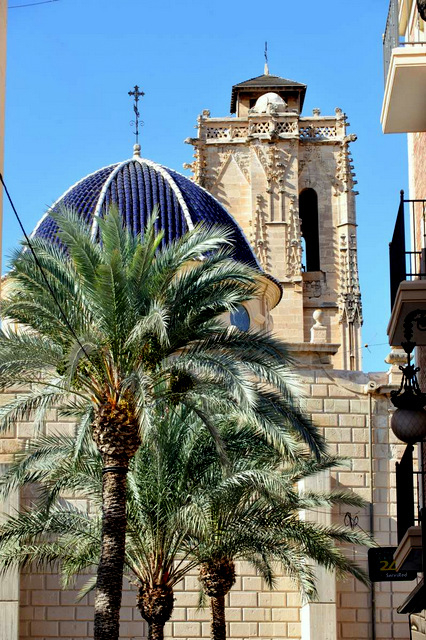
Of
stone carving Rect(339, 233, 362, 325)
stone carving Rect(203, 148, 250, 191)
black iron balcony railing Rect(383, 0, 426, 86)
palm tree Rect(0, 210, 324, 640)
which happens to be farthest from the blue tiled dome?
stone carving Rect(339, 233, 362, 325)

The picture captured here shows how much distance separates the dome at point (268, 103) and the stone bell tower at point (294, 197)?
5cm

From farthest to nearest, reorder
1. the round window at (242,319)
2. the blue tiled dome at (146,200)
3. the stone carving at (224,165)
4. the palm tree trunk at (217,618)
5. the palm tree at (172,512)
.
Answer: the stone carving at (224,165), the blue tiled dome at (146,200), the round window at (242,319), the palm tree trunk at (217,618), the palm tree at (172,512)

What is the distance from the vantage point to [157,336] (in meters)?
16.2

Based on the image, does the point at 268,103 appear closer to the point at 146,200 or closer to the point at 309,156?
the point at 309,156

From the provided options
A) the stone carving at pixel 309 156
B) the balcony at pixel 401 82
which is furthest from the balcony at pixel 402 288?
the stone carving at pixel 309 156

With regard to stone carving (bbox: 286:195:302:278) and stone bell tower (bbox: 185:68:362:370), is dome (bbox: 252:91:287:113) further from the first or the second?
stone carving (bbox: 286:195:302:278)

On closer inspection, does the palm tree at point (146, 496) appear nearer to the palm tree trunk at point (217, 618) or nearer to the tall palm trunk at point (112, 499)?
the palm tree trunk at point (217, 618)

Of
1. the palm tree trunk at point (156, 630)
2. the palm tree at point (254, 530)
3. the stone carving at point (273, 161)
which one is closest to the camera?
the palm tree at point (254, 530)

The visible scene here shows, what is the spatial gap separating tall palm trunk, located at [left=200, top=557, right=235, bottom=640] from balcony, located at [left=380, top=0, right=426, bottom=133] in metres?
7.63

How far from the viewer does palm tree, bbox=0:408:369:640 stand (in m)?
18.6

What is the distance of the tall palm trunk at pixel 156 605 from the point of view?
19.2 metres

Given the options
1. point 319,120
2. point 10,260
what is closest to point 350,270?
point 319,120

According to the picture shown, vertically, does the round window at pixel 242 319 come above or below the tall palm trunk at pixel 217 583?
above

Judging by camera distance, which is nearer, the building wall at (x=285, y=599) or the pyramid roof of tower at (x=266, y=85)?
the building wall at (x=285, y=599)
